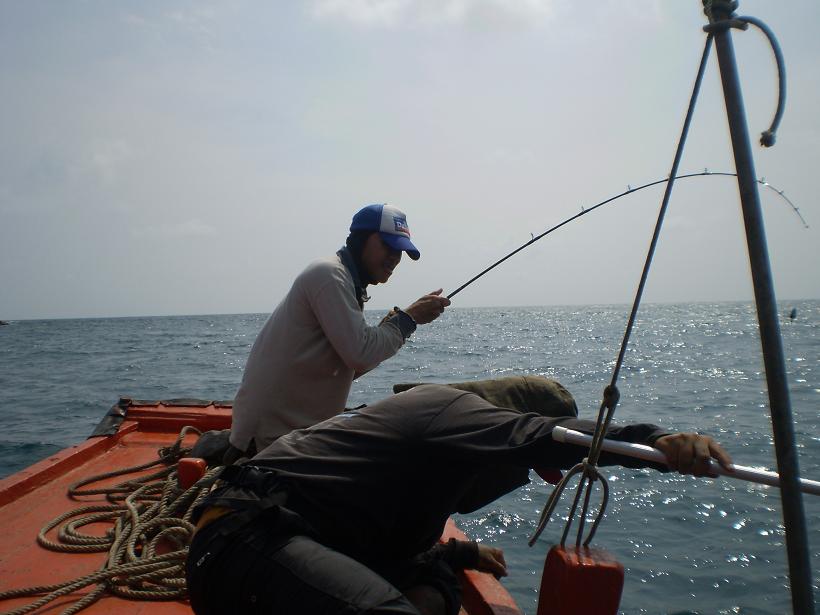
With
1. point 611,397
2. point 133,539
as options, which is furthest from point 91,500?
point 611,397

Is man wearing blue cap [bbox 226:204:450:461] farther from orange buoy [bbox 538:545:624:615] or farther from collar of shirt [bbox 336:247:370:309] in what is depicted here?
orange buoy [bbox 538:545:624:615]

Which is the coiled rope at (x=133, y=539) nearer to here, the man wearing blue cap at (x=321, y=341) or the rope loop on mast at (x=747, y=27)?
the man wearing blue cap at (x=321, y=341)

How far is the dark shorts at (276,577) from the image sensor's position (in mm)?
1579

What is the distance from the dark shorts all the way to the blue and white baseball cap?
60.5 inches

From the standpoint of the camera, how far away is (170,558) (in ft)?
9.05

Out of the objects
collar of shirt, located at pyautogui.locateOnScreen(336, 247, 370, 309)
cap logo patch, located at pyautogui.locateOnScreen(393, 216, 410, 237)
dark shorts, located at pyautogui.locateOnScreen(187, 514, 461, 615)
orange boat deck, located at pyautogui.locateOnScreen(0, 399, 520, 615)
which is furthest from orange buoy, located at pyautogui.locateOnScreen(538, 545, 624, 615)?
cap logo patch, located at pyautogui.locateOnScreen(393, 216, 410, 237)

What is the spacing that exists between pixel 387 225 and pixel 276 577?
1711mm

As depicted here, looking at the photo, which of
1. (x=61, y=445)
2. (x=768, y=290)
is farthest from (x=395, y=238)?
(x=61, y=445)

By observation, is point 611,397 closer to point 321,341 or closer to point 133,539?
point 321,341

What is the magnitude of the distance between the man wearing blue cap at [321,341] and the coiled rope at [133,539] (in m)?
0.39

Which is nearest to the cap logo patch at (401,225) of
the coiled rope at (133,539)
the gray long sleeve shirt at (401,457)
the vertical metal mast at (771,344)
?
the gray long sleeve shirt at (401,457)

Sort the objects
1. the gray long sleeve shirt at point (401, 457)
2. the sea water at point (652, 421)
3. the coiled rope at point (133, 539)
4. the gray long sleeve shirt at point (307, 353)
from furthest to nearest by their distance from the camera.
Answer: the sea water at point (652, 421) < the gray long sleeve shirt at point (307, 353) < the coiled rope at point (133, 539) < the gray long sleeve shirt at point (401, 457)

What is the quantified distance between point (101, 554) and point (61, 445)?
674 cm

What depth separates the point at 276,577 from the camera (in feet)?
5.41
